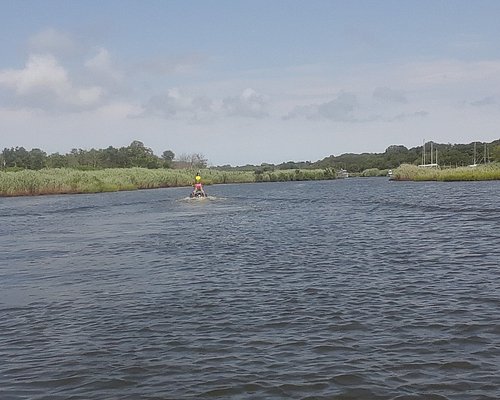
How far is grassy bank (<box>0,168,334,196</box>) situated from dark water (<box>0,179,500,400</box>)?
226 feet

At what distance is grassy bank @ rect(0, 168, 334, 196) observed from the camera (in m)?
88.1

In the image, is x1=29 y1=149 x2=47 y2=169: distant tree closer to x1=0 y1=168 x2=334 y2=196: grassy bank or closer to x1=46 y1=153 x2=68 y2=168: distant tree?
x1=46 y1=153 x2=68 y2=168: distant tree

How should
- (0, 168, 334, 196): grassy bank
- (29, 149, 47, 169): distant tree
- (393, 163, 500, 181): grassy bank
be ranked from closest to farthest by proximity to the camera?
(393, 163, 500, 181): grassy bank, (0, 168, 334, 196): grassy bank, (29, 149, 47, 169): distant tree

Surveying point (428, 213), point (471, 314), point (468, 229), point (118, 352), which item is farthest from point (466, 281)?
point (428, 213)

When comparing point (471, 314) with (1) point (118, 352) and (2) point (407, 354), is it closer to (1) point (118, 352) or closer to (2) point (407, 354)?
(2) point (407, 354)

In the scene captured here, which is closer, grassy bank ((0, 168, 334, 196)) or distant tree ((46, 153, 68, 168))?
grassy bank ((0, 168, 334, 196))

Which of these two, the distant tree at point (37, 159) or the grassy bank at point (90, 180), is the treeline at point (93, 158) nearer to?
the distant tree at point (37, 159)

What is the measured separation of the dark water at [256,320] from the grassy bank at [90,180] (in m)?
68.8

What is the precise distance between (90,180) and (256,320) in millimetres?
90311

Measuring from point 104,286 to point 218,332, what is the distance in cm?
579

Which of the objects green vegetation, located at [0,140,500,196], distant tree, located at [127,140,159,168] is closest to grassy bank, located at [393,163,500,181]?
green vegetation, located at [0,140,500,196]

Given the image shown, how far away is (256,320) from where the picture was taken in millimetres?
11812

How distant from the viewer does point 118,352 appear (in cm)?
1015

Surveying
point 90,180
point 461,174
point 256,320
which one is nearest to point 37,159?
point 90,180
